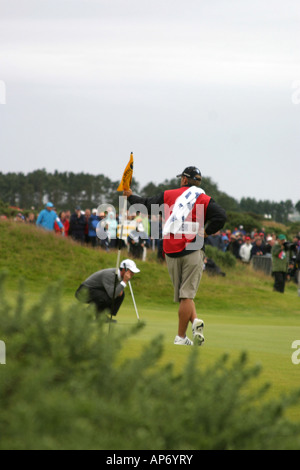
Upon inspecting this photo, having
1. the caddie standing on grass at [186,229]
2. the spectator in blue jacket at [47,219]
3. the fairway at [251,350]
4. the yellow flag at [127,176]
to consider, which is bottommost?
the fairway at [251,350]

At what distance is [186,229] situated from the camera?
384 inches

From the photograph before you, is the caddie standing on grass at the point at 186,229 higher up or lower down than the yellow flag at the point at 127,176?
lower down

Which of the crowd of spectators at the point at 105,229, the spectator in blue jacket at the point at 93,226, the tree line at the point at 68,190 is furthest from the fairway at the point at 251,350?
the tree line at the point at 68,190

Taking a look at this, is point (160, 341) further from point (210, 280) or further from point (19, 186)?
point (19, 186)

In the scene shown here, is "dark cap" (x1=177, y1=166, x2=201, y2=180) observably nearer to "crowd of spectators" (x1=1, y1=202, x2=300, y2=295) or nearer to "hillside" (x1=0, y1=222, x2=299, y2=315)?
"hillside" (x1=0, y1=222, x2=299, y2=315)

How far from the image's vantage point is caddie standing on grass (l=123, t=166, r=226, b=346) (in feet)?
32.0

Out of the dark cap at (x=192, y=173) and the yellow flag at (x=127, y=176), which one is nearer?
the yellow flag at (x=127, y=176)

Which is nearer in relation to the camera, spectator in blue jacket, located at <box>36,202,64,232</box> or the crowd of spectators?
the crowd of spectators

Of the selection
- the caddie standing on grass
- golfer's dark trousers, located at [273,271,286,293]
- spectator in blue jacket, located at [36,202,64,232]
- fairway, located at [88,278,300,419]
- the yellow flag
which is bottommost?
golfer's dark trousers, located at [273,271,286,293]

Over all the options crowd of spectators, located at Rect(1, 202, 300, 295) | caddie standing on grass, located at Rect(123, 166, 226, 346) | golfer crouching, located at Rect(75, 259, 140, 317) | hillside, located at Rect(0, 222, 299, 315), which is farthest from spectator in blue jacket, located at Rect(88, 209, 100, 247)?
caddie standing on grass, located at Rect(123, 166, 226, 346)

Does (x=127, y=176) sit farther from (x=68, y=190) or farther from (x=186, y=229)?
(x=68, y=190)

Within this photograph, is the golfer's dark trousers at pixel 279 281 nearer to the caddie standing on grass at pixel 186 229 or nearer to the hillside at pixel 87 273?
the hillside at pixel 87 273

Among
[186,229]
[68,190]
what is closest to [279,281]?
[186,229]

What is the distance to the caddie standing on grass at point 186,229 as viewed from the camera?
9.75 m
